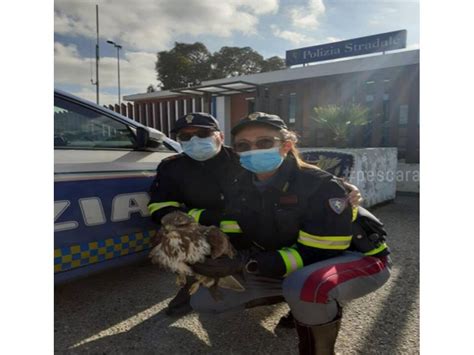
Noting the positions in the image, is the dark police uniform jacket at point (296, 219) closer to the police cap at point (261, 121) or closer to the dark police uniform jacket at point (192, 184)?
the police cap at point (261, 121)

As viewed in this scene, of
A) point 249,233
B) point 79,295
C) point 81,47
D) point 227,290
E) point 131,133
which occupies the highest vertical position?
point 81,47

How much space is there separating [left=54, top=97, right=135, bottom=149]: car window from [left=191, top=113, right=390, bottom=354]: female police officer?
1.00m

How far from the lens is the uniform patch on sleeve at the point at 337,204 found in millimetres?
1432

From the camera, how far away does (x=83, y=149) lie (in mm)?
2004

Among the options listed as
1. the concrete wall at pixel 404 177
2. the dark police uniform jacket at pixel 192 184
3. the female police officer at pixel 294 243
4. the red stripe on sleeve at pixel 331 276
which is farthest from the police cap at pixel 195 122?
the concrete wall at pixel 404 177

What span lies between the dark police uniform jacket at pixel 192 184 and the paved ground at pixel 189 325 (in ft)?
2.00

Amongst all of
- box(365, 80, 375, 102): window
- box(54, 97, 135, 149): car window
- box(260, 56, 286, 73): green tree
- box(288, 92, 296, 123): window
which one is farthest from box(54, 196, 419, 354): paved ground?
box(288, 92, 296, 123): window

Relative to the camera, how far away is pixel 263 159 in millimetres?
1599

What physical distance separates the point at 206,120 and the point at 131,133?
2.40 feet

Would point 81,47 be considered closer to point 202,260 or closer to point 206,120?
point 206,120

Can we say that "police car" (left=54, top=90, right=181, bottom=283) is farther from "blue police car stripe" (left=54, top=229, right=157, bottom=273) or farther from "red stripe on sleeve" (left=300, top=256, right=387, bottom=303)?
"red stripe on sleeve" (left=300, top=256, right=387, bottom=303)

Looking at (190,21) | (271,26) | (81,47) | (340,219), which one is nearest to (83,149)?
(81,47)

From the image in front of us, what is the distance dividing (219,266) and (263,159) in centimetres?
55

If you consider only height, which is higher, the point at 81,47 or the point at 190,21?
the point at 190,21
